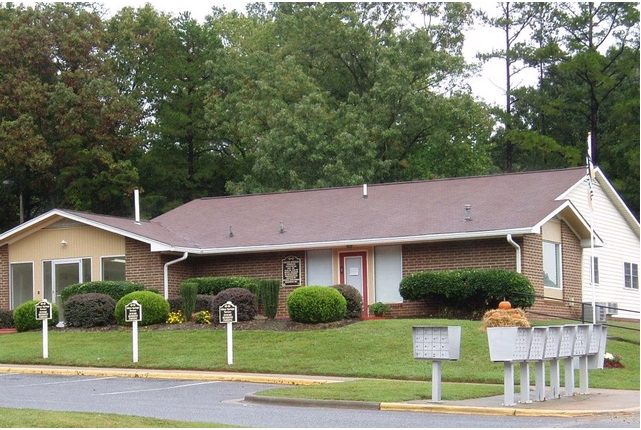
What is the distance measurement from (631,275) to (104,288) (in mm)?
18217

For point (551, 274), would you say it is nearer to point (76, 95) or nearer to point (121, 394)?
point (121, 394)

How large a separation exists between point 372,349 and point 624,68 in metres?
33.3

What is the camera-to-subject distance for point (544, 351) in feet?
57.9

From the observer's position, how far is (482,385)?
20344 mm

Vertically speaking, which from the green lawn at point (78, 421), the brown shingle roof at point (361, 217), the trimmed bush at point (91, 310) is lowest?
the green lawn at point (78, 421)

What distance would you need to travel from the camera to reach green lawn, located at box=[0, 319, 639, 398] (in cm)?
2241

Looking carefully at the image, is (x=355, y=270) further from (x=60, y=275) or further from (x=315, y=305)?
(x=60, y=275)

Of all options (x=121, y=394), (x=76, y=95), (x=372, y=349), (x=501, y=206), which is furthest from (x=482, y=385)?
(x=76, y=95)

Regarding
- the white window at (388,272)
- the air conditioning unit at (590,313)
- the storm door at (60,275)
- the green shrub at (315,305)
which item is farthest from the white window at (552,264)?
the storm door at (60,275)

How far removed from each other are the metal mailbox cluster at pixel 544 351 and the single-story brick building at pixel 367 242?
10288 mm

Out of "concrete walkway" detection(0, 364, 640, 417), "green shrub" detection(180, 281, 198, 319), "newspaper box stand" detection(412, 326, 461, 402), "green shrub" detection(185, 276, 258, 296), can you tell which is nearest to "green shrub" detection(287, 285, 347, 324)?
"green shrub" detection(180, 281, 198, 319)

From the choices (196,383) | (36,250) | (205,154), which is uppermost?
(205,154)

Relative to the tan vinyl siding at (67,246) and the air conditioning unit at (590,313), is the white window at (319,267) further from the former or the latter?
the air conditioning unit at (590,313)

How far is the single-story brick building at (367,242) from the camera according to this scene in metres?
31.0
